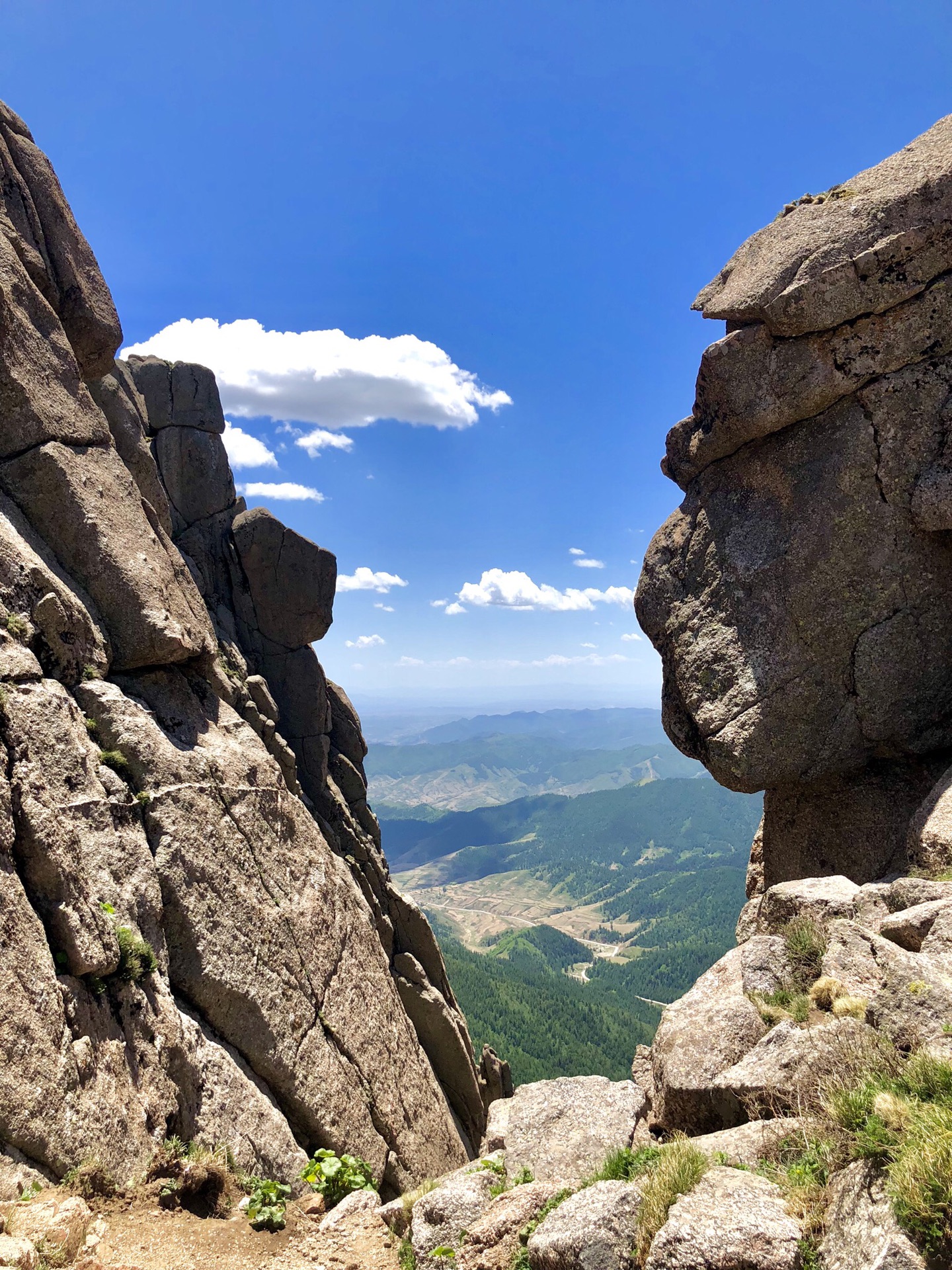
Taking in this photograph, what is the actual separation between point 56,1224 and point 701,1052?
9.14 m

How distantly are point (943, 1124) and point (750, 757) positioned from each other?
531 inches

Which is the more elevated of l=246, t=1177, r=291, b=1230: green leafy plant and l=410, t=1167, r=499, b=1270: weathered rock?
l=410, t=1167, r=499, b=1270: weathered rock

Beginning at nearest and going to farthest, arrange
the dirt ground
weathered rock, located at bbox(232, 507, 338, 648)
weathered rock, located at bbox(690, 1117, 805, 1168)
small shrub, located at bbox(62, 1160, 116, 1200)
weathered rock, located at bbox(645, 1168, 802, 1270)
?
weathered rock, located at bbox(645, 1168, 802, 1270), weathered rock, located at bbox(690, 1117, 805, 1168), the dirt ground, small shrub, located at bbox(62, 1160, 116, 1200), weathered rock, located at bbox(232, 507, 338, 648)

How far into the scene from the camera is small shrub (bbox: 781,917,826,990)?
11.5 meters

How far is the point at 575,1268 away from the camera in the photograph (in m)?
7.28

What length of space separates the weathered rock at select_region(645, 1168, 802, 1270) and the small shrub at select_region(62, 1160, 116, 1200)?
330 inches

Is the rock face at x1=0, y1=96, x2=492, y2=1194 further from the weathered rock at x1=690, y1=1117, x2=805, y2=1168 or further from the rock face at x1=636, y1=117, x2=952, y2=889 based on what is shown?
the rock face at x1=636, y1=117, x2=952, y2=889

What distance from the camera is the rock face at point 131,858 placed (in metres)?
11.8

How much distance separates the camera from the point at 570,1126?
12031 mm

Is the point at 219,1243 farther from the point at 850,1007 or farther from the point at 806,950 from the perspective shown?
the point at 806,950

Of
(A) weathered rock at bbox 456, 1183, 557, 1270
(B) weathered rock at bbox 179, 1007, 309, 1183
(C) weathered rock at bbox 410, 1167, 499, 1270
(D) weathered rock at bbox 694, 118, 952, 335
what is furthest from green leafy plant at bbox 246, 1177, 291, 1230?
(D) weathered rock at bbox 694, 118, 952, 335

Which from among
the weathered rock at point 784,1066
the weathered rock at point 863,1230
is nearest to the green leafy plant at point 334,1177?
the weathered rock at point 784,1066

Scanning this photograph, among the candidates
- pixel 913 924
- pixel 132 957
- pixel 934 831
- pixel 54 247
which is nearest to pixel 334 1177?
pixel 132 957

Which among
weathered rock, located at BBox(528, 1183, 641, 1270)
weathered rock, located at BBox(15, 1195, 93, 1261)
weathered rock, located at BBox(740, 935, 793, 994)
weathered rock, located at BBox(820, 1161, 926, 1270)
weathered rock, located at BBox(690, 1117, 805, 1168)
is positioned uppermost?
weathered rock, located at BBox(820, 1161, 926, 1270)
